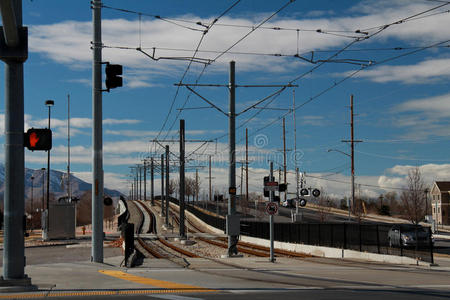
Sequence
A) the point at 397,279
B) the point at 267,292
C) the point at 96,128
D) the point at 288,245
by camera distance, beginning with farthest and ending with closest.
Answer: the point at 288,245 < the point at 96,128 < the point at 397,279 < the point at 267,292

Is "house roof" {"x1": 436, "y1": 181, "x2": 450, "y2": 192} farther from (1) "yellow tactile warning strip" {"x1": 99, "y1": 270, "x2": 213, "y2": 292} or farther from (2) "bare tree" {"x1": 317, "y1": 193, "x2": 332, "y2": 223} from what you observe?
(1) "yellow tactile warning strip" {"x1": 99, "y1": 270, "x2": 213, "y2": 292}

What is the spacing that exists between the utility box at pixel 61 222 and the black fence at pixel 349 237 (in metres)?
13.9

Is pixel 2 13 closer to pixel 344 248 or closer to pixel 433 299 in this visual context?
pixel 433 299

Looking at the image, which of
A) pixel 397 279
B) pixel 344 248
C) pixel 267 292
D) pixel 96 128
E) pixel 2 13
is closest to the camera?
pixel 2 13

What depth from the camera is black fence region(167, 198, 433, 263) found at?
2688 centimetres

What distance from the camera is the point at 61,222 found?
140 feet

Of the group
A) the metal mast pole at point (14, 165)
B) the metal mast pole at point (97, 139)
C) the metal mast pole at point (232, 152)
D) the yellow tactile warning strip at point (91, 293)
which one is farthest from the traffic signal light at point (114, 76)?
the metal mast pole at point (232, 152)

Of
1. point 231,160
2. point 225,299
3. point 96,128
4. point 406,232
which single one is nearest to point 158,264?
point 96,128

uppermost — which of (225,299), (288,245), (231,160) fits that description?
(231,160)

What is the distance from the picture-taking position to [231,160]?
1089 inches

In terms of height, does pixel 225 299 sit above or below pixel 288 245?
above

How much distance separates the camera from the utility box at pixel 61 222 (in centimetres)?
4188

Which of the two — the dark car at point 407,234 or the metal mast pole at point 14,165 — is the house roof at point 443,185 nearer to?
the dark car at point 407,234

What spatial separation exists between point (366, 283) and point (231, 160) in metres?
12.6
